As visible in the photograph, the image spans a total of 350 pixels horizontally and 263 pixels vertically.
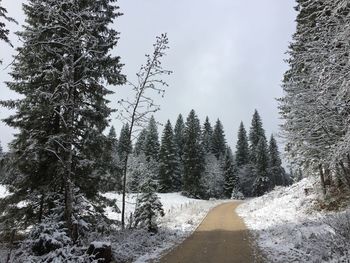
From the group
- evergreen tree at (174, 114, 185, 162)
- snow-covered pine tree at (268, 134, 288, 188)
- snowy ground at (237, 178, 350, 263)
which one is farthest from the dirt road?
snow-covered pine tree at (268, 134, 288, 188)

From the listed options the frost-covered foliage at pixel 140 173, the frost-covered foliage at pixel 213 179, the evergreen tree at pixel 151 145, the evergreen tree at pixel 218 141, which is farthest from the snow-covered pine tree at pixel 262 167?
the frost-covered foliage at pixel 140 173

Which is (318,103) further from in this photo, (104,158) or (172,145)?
(172,145)

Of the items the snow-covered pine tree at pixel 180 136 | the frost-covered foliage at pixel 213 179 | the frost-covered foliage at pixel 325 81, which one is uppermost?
the snow-covered pine tree at pixel 180 136

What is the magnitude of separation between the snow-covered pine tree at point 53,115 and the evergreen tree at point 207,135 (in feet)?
233

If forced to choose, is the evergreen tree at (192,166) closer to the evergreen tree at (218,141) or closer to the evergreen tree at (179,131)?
the evergreen tree at (179,131)

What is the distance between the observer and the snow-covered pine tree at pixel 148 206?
62.7ft

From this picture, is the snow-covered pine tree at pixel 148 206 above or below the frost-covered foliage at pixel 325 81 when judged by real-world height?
below

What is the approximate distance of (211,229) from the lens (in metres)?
22.8

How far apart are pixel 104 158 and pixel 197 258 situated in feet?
19.2

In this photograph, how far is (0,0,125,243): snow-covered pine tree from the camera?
13805 millimetres

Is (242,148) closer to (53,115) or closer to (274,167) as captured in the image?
(274,167)

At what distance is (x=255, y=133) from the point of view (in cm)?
8712

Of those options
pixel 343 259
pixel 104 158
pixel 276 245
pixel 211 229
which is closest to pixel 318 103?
pixel 343 259

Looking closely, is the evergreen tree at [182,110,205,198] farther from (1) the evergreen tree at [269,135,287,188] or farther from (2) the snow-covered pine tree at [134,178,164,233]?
(2) the snow-covered pine tree at [134,178,164,233]
